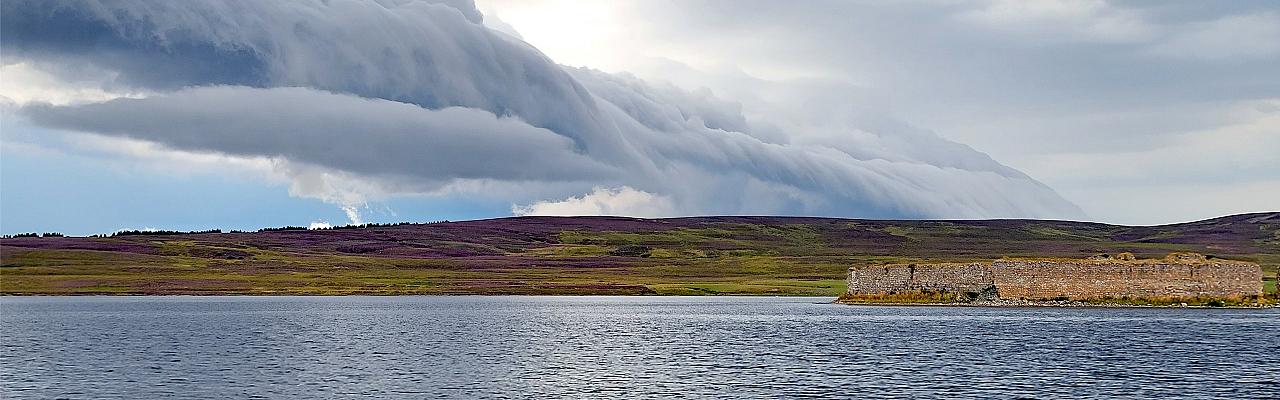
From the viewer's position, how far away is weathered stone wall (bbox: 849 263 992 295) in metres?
111

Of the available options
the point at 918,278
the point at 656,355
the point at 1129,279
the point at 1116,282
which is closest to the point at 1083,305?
the point at 1116,282

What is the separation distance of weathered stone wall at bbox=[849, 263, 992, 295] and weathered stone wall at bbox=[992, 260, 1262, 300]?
12.0 feet

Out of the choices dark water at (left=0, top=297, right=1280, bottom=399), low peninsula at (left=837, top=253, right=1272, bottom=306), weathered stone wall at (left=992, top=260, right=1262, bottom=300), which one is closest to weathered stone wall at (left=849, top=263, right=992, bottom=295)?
low peninsula at (left=837, top=253, right=1272, bottom=306)

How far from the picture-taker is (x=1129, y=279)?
104m

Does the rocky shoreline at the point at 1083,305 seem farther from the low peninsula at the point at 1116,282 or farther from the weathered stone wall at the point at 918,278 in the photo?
the weathered stone wall at the point at 918,278

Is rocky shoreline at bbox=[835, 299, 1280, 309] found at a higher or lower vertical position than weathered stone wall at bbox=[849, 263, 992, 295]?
lower

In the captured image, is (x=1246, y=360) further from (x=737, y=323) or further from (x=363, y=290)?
(x=363, y=290)

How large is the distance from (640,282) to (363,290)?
40552mm

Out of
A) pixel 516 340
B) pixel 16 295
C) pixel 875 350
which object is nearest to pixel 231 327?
pixel 516 340

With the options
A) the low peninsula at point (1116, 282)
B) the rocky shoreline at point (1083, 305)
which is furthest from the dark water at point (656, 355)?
Answer: the low peninsula at point (1116, 282)

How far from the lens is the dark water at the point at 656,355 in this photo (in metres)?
48.7

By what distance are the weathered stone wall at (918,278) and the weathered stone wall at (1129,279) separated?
3.67 m

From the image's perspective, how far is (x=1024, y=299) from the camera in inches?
4200

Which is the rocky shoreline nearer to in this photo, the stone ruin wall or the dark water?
the stone ruin wall
